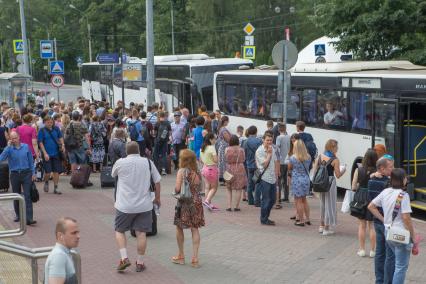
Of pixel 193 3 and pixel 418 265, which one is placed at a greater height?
pixel 193 3

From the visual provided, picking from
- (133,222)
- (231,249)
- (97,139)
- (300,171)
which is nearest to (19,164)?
A: (133,222)

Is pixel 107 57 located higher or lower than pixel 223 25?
lower

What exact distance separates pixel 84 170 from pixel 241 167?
4.46 m

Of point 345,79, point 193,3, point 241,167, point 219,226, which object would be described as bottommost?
Answer: point 219,226

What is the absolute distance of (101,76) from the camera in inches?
1766

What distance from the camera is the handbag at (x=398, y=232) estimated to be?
24.3 feet

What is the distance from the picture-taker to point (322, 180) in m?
10.8

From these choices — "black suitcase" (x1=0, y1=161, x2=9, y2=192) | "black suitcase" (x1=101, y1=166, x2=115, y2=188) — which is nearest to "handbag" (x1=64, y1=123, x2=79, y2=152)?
"black suitcase" (x1=101, y1=166, x2=115, y2=188)

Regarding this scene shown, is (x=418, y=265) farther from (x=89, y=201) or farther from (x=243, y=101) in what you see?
(x=243, y=101)

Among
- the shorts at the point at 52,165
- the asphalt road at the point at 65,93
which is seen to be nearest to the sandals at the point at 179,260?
the shorts at the point at 52,165

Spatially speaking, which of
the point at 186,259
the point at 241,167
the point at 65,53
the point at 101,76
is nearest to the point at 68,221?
the point at 186,259

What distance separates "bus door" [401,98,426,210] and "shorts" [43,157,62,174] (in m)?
6.91

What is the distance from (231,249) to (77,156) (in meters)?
6.77

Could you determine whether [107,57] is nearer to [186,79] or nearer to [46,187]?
[186,79]
